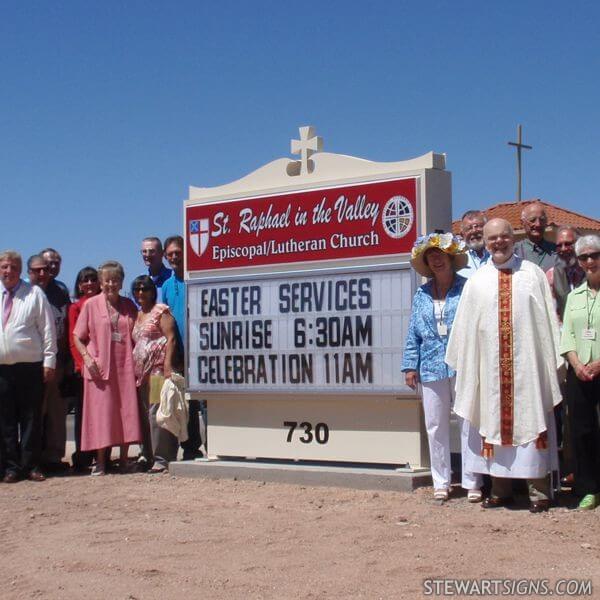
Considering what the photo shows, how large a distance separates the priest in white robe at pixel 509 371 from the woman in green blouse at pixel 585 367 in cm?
13

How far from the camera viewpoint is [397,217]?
8.99 meters

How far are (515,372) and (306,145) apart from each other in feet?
10.6

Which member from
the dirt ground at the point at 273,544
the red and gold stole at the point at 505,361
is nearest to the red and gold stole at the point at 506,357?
the red and gold stole at the point at 505,361

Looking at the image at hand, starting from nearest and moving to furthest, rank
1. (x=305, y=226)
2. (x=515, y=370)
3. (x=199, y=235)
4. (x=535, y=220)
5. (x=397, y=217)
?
1. (x=515, y=370)
2. (x=535, y=220)
3. (x=397, y=217)
4. (x=305, y=226)
5. (x=199, y=235)

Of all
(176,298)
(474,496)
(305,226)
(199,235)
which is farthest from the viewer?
(176,298)

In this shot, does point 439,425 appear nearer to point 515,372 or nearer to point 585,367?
point 515,372

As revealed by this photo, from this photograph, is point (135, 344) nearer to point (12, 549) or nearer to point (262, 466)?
point (262, 466)

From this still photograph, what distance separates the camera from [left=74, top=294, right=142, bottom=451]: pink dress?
10.2 m

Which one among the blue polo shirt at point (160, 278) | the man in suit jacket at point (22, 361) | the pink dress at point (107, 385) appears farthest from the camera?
the blue polo shirt at point (160, 278)

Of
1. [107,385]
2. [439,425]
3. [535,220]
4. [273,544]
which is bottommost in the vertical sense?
[273,544]

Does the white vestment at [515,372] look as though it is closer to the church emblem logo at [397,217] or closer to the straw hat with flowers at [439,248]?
the straw hat with flowers at [439,248]

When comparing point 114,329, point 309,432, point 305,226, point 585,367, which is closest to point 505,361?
point 585,367

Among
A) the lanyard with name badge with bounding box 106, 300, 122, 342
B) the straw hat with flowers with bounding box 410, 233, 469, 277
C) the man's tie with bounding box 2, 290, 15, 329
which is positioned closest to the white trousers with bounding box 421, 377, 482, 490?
the straw hat with flowers with bounding box 410, 233, 469, 277

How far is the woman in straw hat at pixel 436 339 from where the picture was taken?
8.18m
